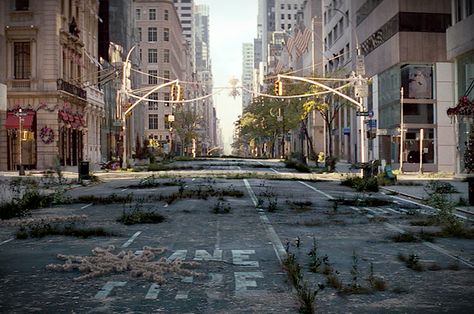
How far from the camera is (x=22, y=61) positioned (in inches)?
2103

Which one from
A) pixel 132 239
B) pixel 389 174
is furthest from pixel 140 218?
pixel 389 174

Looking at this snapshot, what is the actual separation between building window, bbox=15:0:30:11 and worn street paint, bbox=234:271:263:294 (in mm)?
49371

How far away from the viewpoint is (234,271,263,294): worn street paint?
8633mm

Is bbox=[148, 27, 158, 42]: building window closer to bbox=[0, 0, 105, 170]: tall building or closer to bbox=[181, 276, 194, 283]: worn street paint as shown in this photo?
bbox=[0, 0, 105, 170]: tall building

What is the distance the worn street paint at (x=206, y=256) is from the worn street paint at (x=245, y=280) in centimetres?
139

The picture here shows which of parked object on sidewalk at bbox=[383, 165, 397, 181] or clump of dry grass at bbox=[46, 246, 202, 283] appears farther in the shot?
parked object on sidewalk at bbox=[383, 165, 397, 181]

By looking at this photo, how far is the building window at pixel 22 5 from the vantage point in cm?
5328

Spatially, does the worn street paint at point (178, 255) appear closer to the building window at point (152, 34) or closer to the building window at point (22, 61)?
the building window at point (22, 61)

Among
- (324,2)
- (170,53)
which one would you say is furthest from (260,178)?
(170,53)

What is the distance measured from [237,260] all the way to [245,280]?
1676mm

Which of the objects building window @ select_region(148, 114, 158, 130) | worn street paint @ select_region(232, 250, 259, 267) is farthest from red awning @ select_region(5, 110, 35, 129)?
building window @ select_region(148, 114, 158, 130)

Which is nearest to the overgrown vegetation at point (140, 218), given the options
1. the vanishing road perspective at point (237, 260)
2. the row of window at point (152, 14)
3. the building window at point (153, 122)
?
the vanishing road perspective at point (237, 260)

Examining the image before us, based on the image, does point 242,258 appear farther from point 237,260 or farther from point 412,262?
point 412,262

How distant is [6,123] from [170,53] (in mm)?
98486
